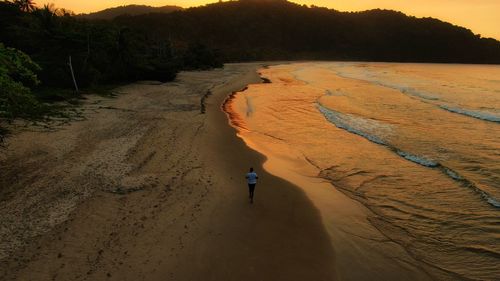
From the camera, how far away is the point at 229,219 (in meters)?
12.9

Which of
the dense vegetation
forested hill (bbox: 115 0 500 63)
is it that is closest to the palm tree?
the dense vegetation

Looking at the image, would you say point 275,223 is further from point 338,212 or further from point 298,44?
point 298,44

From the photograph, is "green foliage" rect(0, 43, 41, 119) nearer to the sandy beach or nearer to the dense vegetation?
the sandy beach

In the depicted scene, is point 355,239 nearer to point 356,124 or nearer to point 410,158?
point 410,158

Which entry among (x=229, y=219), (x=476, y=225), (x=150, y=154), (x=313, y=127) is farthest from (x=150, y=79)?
(x=476, y=225)

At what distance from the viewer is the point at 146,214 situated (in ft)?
41.6

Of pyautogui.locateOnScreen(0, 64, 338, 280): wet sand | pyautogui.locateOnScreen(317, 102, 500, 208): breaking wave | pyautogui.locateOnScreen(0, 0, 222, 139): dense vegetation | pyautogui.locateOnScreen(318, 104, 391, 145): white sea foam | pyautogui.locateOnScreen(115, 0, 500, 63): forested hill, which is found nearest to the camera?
pyautogui.locateOnScreen(0, 64, 338, 280): wet sand

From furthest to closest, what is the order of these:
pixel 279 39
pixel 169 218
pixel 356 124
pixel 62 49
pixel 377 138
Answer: pixel 279 39
pixel 62 49
pixel 356 124
pixel 377 138
pixel 169 218

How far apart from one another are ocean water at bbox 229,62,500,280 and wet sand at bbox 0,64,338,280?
2.94 metres

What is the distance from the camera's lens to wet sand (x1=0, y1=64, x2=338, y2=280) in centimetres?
1013

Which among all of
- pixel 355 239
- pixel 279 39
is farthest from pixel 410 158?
pixel 279 39

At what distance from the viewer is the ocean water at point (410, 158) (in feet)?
41.6

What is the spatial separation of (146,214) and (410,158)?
48.0 feet

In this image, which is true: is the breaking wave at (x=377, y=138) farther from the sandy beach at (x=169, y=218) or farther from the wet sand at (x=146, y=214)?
the wet sand at (x=146, y=214)
